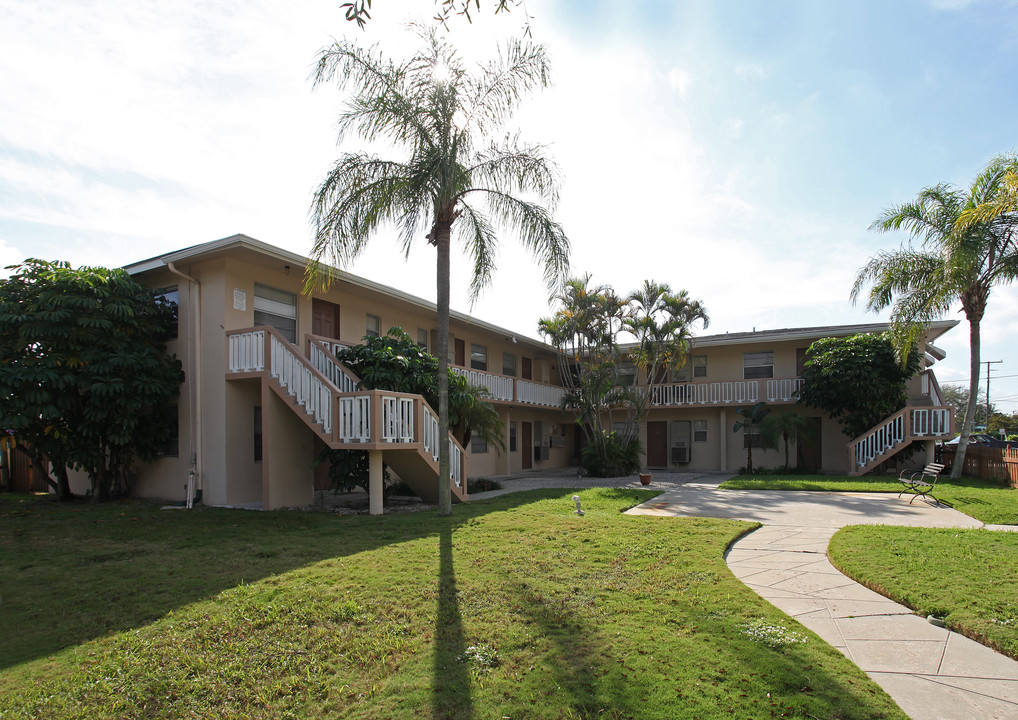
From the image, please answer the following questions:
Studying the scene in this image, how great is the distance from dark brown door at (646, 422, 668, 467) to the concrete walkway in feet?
46.3

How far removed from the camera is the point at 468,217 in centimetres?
1110

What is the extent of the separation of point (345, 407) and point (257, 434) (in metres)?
3.35

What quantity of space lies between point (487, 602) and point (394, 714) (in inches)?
78.9

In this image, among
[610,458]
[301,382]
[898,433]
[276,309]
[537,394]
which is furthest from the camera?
[537,394]

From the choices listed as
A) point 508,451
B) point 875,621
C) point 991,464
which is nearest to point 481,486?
point 508,451

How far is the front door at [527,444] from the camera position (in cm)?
2394

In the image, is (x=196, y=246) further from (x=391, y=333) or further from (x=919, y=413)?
(x=919, y=413)

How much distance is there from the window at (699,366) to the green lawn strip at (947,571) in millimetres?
16003

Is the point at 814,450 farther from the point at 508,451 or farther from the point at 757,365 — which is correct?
the point at 508,451

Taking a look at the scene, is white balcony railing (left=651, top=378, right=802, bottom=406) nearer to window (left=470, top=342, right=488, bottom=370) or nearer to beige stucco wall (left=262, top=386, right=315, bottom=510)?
window (left=470, top=342, right=488, bottom=370)

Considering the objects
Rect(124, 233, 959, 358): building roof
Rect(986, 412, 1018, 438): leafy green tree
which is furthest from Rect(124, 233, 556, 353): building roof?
Rect(986, 412, 1018, 438): leafy green tree

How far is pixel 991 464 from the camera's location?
16203 millimetres

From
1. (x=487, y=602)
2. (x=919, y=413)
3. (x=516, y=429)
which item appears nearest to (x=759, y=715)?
(x=487, y=602)

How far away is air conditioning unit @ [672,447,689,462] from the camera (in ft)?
81.5
